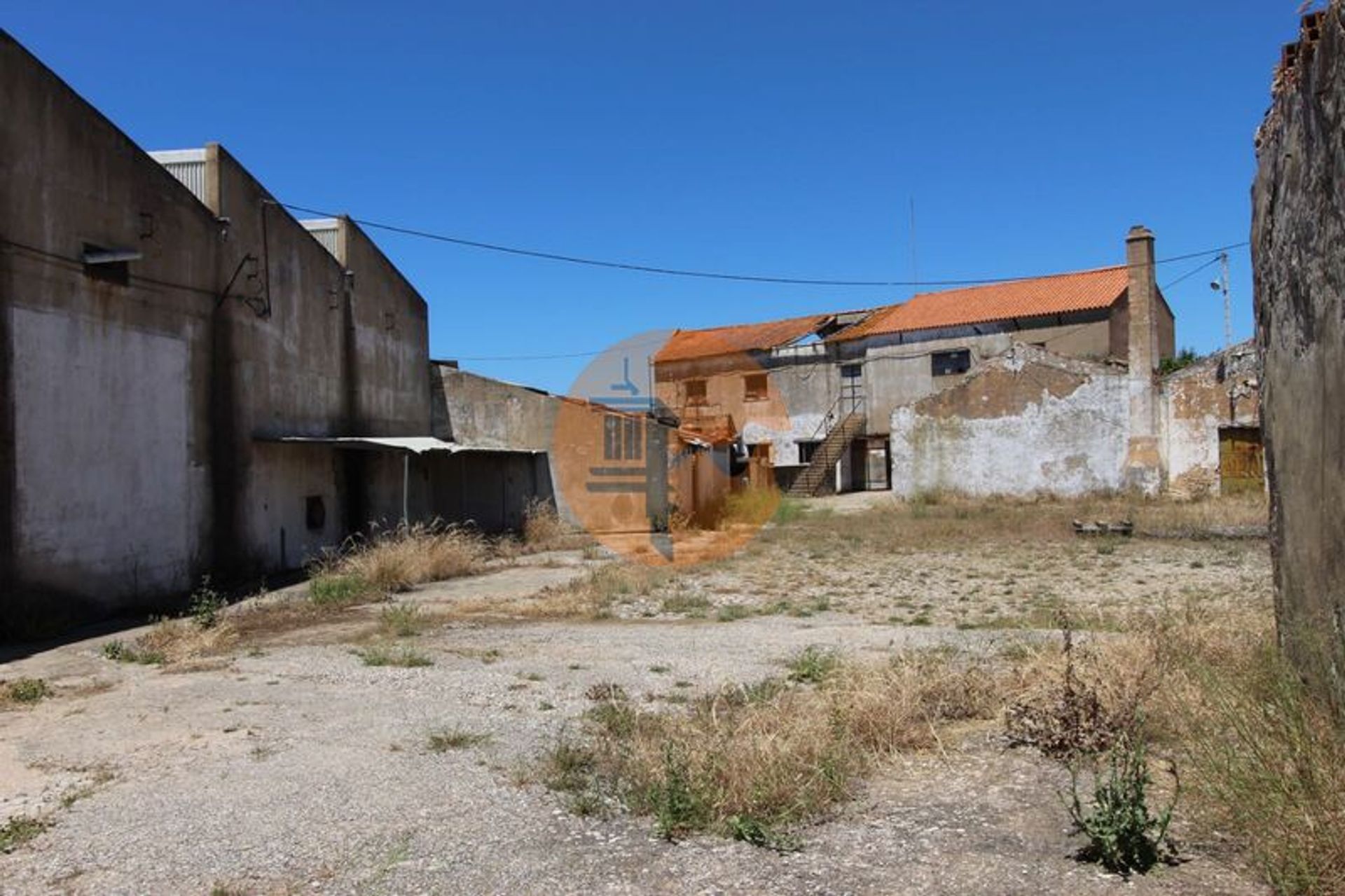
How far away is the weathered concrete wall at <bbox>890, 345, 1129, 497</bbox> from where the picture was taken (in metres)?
26.8

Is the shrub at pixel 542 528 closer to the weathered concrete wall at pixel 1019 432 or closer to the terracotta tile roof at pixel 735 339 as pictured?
the weathered concrete wall at pixel 1019 432

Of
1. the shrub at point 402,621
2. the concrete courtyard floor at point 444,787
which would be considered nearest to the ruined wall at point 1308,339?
the concrete courtyard floor at point 444,787

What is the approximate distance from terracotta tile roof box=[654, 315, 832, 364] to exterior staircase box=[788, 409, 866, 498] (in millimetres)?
4755

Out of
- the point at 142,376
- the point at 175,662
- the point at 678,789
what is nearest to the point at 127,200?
the point at 142,376

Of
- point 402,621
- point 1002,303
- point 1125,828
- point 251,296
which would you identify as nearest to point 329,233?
point 251,296

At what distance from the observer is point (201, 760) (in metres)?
5.45

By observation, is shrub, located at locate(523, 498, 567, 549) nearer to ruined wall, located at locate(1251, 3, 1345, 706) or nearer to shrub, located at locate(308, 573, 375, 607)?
shrub, located at locate(308, 573, 375, 607)

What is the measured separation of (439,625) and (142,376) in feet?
17.8

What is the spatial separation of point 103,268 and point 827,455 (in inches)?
1140

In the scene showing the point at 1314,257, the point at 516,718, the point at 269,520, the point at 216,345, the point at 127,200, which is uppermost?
the point at 127,200

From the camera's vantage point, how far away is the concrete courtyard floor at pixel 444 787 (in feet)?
12.4

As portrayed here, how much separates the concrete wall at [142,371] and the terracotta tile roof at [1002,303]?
25008mm

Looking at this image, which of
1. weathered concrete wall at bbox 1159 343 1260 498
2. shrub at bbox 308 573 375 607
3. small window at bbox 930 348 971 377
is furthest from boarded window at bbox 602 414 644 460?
small window at bbox 930 348 971 377

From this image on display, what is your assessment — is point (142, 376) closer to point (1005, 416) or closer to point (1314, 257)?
point (1314, 257)
